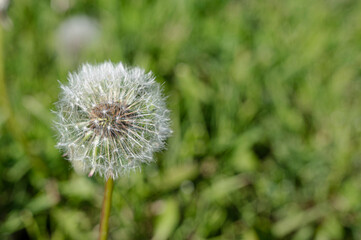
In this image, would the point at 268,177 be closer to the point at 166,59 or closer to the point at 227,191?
the point at 227,191

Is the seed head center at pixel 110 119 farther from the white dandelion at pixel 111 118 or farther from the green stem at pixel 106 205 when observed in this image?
the green stem at pixel 106 205

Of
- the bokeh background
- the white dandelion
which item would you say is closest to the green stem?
the white dandelion

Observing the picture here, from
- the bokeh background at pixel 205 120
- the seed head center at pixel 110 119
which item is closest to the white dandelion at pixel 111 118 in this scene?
the seed head center at pixel 110 119

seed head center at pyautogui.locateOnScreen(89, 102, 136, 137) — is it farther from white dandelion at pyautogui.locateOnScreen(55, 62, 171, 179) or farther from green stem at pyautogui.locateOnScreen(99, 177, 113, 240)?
green stem at pyautogui.locateOnScreen(99, 177, 113, 240)

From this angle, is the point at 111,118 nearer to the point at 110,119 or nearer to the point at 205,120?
the point at 110,119

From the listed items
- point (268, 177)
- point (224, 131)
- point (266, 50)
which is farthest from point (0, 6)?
point (266, 50)

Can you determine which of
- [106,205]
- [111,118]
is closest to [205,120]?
[111,118]
